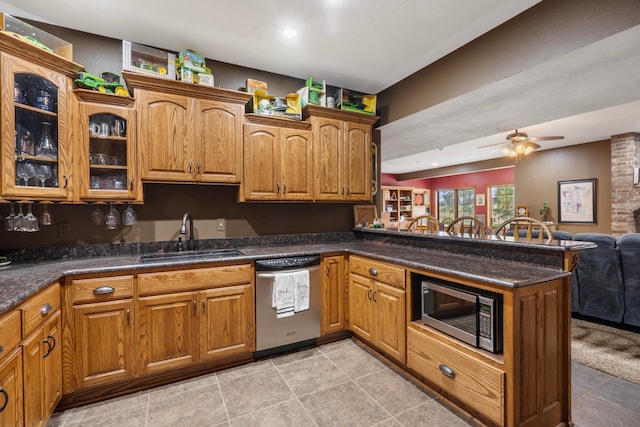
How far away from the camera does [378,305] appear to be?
8.18 ft

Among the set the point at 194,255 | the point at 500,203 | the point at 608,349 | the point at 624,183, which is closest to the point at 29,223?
the point at 194,255

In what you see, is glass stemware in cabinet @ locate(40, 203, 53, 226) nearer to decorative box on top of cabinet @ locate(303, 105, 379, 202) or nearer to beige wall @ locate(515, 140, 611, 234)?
decorative box on top of cabinet @ locate(303, 105, 379, 202)

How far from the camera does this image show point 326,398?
80.2 inches

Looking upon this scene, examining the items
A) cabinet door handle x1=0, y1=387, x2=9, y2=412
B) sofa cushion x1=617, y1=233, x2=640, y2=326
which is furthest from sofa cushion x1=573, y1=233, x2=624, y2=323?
cabinet door handle x1=0, y1=387, x2=9, y2=412

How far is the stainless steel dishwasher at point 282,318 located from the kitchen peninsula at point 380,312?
0.20ft

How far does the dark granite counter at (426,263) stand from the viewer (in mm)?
1601

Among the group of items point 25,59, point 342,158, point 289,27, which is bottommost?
point 342,158

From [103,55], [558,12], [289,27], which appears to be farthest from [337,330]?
[103,55]

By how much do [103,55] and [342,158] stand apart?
231 cm

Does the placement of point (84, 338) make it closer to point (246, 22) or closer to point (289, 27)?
point (246, 22)

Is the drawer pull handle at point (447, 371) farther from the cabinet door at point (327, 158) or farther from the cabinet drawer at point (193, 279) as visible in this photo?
the cabinet door at point (327, 158)

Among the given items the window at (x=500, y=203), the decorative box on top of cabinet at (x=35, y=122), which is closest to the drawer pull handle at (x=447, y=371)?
the decorative box on top of cabinet at (x=35, y=122)

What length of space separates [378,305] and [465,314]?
80cm

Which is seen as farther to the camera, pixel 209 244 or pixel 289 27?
pixel 209 244
